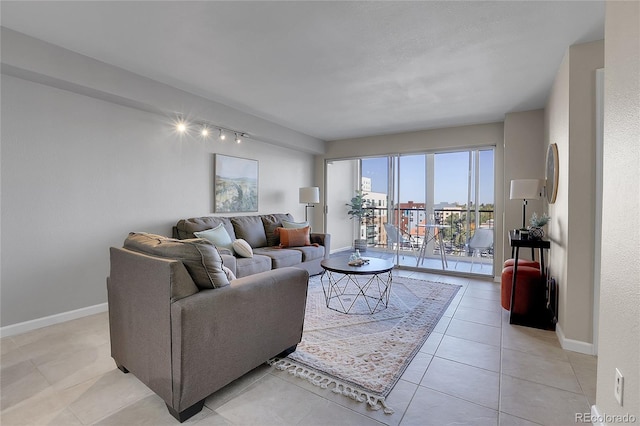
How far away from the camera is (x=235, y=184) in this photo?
4652 millimetres

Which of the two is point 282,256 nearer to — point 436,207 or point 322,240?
point 322,240

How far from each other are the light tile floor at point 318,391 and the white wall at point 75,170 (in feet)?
2.00

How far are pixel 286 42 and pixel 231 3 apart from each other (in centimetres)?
56

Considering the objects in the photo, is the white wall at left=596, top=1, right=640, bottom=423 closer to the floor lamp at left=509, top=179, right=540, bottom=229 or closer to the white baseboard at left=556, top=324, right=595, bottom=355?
the white baseboard at left=556, top=324, right=595, bottom=355

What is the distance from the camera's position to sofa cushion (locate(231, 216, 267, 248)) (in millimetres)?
4395

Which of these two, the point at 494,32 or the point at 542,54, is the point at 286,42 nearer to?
the point at 494,32

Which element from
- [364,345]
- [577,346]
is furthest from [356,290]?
[577,346]

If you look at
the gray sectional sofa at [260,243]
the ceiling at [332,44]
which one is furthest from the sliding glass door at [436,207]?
the ceiling at [332,44]

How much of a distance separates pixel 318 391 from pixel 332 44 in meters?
2.59

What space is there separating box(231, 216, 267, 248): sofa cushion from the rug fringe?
2.46 meters

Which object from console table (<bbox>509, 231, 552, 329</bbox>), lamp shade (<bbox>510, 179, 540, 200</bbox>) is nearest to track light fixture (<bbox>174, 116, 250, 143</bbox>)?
lamp shade (<bbox>510, 179, 540, 200</bbox>)

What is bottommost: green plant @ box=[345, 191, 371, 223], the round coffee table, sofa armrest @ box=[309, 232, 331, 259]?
the round coffee table

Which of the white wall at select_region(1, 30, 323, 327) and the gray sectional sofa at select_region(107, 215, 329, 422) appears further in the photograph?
the white wall at select_region(1, 30, 323, 327)

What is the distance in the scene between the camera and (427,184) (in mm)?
6145
